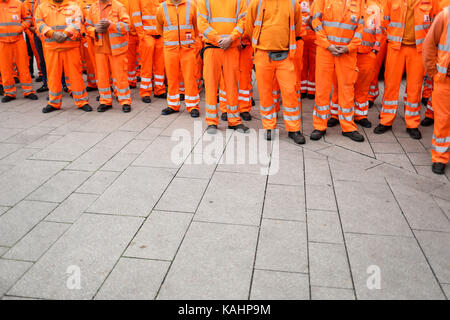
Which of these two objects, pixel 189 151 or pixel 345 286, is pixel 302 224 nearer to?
pixel 345 286

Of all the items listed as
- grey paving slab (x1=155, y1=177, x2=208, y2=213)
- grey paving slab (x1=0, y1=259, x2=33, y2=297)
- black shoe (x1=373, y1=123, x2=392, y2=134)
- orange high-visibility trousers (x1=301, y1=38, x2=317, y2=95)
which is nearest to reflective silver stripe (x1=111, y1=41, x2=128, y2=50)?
orange high-visibility trousers (x1=301, y1=38, x2=317, y2=95)

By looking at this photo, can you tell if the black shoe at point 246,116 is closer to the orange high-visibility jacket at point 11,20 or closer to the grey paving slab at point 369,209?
the grey paving slab at point 369,209

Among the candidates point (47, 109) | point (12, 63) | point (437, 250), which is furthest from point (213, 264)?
point (12, 63)

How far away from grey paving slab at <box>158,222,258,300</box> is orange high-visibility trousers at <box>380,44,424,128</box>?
11.7ft

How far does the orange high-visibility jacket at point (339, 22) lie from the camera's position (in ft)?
16.4

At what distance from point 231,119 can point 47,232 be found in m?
3.30

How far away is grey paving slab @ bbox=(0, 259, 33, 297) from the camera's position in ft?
8.82

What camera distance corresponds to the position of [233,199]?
387 cm

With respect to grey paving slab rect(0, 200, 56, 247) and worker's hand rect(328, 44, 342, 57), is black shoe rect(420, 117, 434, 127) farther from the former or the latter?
grey paving slab rect(0, 200, 56, 247)

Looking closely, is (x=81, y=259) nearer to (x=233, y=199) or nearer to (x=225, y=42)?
(x=233, y=199)

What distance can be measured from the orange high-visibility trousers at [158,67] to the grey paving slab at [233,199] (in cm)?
403

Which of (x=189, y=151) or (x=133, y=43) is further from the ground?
(x=133, y=43)

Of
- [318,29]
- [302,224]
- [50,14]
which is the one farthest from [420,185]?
[50,14]
